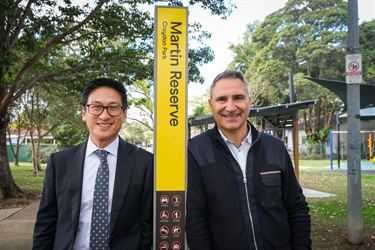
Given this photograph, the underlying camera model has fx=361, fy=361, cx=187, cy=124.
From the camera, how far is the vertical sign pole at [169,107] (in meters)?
2.29

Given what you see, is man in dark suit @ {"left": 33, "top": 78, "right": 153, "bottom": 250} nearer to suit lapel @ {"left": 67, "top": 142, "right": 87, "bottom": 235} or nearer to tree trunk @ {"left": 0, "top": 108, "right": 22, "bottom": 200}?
suit lapel @ {"left": 67, "top": 142, "right": 87, "bottom": 235}

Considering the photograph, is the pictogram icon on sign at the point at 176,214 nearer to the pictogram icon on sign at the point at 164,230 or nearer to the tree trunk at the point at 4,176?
the pictogram icon on sign at the point at 164,230

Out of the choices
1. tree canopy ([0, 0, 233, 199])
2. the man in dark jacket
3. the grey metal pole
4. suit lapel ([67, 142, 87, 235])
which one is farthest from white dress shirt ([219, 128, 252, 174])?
tree canopy ([0, 0, 233, 199])

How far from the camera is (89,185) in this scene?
2203 millimetres

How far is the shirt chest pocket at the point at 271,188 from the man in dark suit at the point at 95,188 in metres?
0.70

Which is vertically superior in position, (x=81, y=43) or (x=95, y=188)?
(x=81, y=43)

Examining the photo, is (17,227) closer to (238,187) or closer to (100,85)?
(100,85)

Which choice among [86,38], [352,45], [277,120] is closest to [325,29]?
[277,120]

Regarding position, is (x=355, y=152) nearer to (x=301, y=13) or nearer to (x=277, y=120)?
(x=277, y=120)

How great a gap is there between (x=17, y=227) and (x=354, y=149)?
241 inches

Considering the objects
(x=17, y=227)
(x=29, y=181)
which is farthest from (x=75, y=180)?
(x=29, y=181)

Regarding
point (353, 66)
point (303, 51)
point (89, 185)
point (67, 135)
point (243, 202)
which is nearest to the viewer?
point (243, 202)

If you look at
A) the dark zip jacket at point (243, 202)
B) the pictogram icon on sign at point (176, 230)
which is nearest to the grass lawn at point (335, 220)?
the dark zip jacket at point (243, 202)

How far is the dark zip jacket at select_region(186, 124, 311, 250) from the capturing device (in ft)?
6.89
